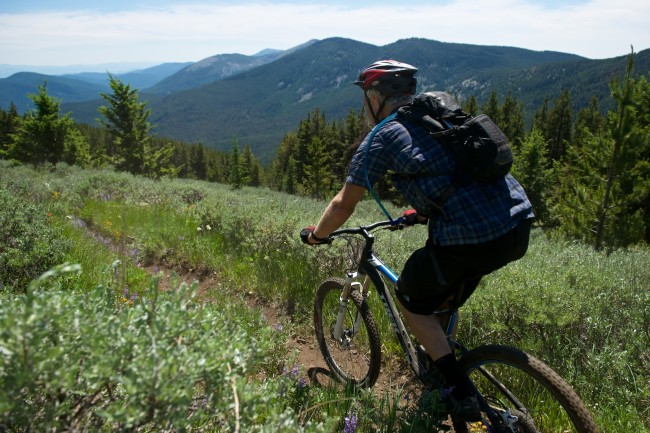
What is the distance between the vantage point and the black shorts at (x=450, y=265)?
2428mm

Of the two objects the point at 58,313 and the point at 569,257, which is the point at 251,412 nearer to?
the point at 58,313

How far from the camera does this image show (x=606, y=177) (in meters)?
15.2

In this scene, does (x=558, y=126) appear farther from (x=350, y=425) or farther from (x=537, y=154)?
(x=350, y=425)

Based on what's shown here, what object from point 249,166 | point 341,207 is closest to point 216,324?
point 341,207

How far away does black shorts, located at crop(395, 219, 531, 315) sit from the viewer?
95.6 inches

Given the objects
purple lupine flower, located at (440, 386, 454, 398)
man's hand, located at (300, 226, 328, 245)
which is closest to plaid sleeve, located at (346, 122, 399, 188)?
man's hand, located at (300, 226, 328, 245)

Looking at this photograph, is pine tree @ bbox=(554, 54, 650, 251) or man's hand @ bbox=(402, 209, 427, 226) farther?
pine tree @ bbox=(554, 54, 650, 251)

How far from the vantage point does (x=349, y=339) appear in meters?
3.83

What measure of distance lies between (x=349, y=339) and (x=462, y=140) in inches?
88.5

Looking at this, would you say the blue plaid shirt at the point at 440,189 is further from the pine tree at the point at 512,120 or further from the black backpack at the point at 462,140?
the pine tree at the point at 512,120

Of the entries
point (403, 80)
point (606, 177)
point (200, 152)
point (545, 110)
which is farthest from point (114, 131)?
point (200, 152)

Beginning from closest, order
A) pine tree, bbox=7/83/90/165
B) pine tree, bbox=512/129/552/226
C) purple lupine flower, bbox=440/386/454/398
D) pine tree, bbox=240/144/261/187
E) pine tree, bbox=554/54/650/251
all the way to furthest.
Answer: purple lupine flower, bbox=440/386/454/398 → pine tree, bbox=554/54/650/251 → pine tree, bbox=512/129/552/226 → pine tree, bbox=7/83/90/165 → pine tree, bbox=240/144/261/187

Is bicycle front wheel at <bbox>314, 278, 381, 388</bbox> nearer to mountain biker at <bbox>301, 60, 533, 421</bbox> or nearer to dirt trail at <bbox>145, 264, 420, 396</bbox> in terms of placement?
dirt trail at <bbox>145, 264, 420, 396</bbox>

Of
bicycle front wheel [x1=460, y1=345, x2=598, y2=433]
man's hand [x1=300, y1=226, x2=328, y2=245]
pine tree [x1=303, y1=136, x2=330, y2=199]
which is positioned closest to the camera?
bicycle front wheel [x1=460, y1=345, x2=598, y2=433]
